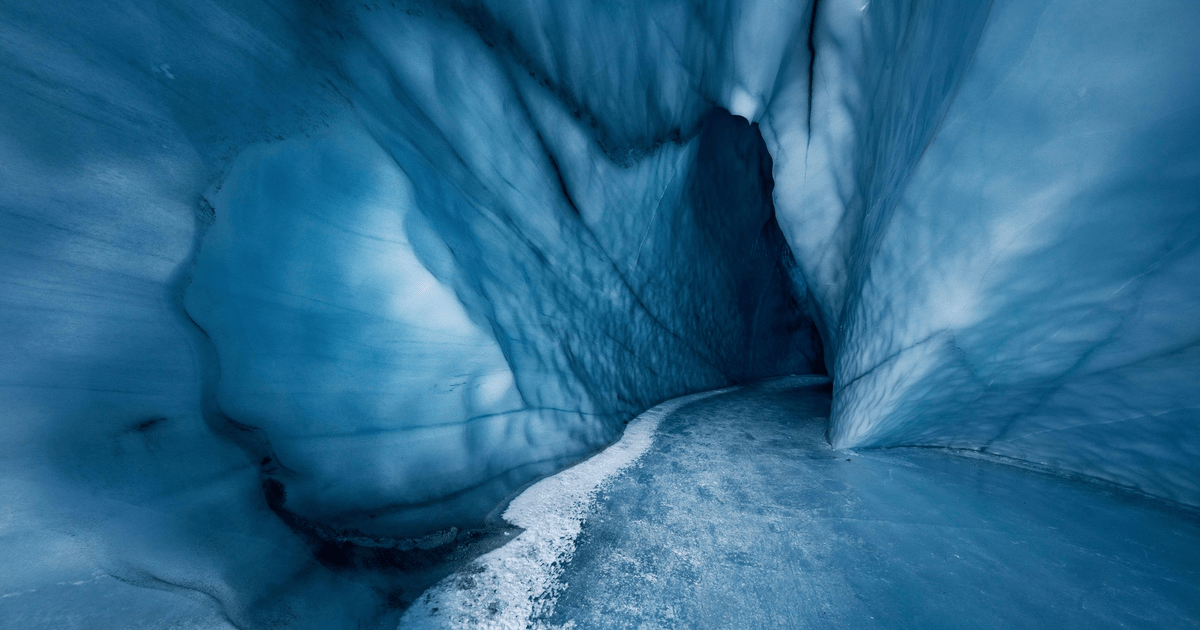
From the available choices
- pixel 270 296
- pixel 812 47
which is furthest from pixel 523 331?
pixel 812 47

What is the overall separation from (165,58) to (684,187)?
8.02 feet

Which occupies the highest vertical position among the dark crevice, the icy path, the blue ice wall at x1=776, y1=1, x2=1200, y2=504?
the dark crevice

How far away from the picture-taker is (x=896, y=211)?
1.60 m

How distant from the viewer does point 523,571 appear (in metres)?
1.09

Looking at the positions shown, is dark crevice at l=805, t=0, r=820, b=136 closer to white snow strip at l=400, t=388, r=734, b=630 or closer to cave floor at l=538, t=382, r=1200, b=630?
cave floor at l=538, t=382, r=1200, b=630

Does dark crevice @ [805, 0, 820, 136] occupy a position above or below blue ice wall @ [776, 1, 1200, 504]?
above

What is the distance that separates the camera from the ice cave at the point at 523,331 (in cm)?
86

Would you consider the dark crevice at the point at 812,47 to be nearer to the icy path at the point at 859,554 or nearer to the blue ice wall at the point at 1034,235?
the blue ice wall at the point at 1034,235

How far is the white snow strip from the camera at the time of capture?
936 mm

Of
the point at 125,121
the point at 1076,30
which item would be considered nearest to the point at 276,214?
the point at 125,121

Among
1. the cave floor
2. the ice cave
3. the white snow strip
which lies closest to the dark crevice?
the ice cave

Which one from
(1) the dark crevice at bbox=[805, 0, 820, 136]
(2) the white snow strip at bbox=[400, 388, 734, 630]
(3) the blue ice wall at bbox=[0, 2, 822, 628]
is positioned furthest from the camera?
(1) the dark crevice at bbox=[805, 0, 820, 136]

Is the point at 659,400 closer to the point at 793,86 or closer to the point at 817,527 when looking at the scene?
the point at 817,527

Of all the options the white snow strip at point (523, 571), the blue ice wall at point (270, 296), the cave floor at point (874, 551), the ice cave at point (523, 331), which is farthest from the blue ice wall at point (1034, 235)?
the white snow strip at point (523, 571)
